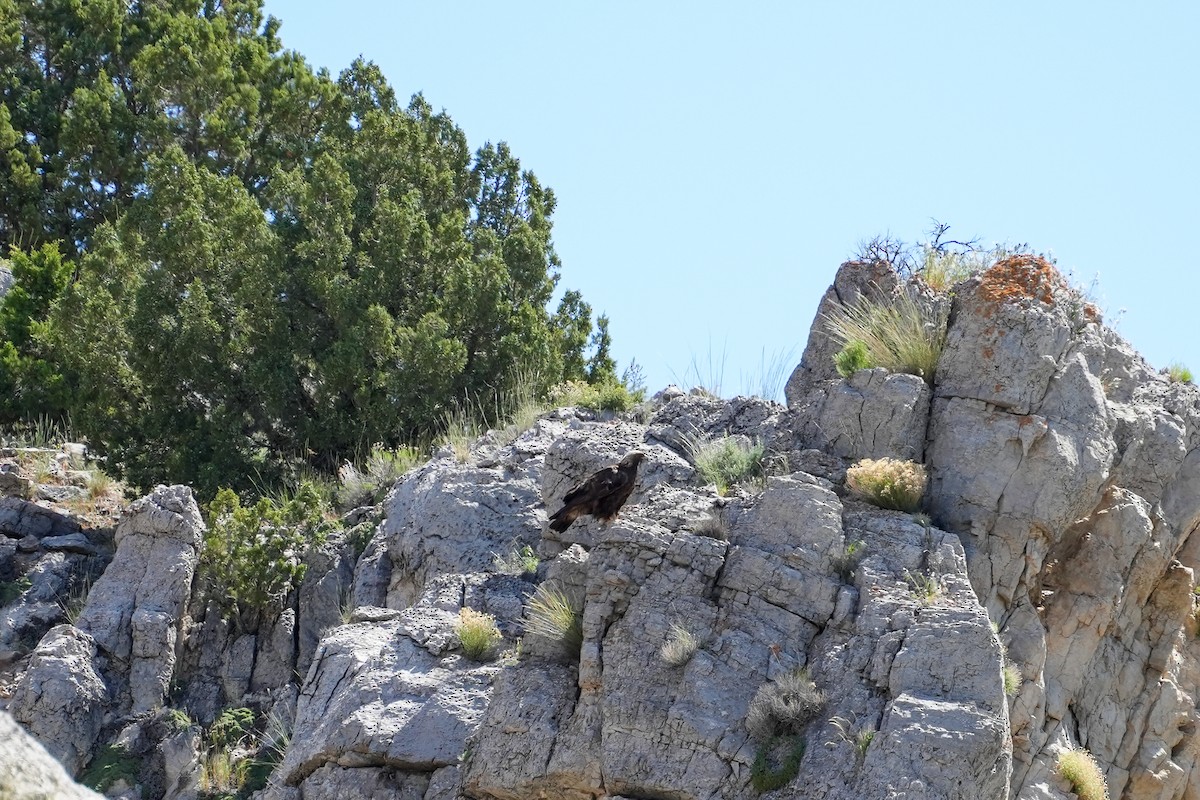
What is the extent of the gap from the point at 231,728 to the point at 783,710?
6116 millimetres

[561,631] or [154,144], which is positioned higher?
[154,144]

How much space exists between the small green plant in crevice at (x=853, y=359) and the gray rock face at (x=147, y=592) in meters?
6.96

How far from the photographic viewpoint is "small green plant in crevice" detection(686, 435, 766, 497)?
44.1ft

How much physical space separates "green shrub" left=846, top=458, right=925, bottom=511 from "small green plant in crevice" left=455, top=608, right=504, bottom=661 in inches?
133

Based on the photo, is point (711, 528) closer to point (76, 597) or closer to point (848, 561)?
point (848, 561)

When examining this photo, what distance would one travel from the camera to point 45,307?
23828mm

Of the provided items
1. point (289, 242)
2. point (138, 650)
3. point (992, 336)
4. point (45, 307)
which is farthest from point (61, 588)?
point (992, 336)

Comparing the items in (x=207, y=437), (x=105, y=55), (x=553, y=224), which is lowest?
(x=207, y=437)

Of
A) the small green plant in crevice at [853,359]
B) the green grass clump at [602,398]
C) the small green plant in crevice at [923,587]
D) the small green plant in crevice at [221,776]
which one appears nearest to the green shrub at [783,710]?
the small green plant in crevice at [923,587]

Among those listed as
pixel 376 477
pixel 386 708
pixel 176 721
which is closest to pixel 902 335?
pixel 386 708

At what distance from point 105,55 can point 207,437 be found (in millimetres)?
14454

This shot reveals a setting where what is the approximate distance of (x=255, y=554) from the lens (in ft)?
51.5

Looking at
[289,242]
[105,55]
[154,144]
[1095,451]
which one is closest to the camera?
[1095,451]

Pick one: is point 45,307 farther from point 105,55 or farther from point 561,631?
point 561,631
